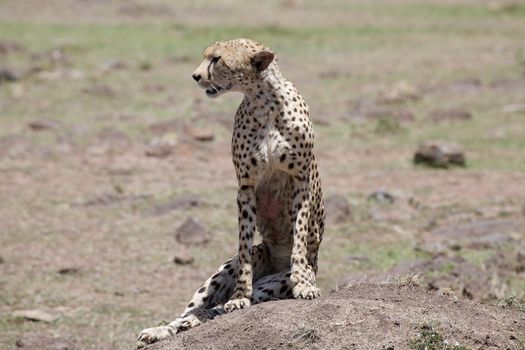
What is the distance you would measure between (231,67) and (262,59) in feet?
0.67

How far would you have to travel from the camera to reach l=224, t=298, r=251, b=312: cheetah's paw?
700 centimetres

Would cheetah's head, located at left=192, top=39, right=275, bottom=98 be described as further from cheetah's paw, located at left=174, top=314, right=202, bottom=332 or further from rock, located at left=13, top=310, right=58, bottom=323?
rock, located at left=13, top=310, right=58, bottom=323

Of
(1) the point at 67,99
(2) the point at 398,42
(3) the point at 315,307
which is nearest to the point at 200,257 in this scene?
(3) the point at 315,307

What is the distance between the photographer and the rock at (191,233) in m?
11.9

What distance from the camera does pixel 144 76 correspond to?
20344 mm

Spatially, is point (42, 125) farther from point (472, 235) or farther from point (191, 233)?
point (472, 235)

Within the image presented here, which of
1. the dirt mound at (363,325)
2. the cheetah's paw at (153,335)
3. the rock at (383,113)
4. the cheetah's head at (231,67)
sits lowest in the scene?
the cheetah's paw at (153,335)

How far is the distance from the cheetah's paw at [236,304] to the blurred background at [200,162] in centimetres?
135

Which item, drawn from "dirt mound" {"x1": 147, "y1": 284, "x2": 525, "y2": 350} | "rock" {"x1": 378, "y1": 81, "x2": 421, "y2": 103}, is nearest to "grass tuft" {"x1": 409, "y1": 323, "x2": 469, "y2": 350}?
"dirt mound" {"x1": 147, "y1": 284, "x2": 525, "y2": 350}

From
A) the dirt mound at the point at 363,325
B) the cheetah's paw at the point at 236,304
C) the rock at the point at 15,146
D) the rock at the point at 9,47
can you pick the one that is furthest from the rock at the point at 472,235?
the rock at the point at 9,47

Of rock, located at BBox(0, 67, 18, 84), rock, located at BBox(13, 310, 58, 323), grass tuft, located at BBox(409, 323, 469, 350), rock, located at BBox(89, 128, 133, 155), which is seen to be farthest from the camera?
rock, located at BBox(0, 67, 18, 84)

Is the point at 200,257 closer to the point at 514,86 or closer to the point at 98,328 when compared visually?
the point at 98,328

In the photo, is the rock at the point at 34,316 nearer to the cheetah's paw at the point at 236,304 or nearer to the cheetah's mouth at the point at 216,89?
the cheetah's paw at the point at 236,304

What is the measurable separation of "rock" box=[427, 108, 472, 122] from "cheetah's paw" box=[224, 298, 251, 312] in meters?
11.1
